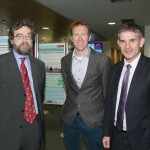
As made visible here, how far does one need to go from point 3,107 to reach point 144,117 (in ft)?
3.83

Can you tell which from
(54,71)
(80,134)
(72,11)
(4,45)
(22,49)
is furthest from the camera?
(72,11)

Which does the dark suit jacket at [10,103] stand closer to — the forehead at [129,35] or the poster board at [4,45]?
the forehead at [129,35]

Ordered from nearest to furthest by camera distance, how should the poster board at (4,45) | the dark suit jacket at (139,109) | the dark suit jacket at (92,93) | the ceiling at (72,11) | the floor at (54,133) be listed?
the dark suit jacket at (139,109) < the dark suit jacket at (92,93) < the poster board at (4,45) < the floor at (54,133) < the ceiling at (72,11)

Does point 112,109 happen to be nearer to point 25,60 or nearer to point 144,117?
point 144,117

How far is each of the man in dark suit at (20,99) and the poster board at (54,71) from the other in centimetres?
193

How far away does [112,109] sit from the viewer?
221 centimetres

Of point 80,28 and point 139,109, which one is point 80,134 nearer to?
point 139,109

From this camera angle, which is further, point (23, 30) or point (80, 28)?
point (80, 28)

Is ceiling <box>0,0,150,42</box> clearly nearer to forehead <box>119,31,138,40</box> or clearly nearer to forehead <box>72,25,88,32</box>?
forehead <box>72,25,88,32</box>

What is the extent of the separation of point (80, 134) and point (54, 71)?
1980 millimetres

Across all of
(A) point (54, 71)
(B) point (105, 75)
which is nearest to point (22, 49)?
(B) point (105, 75)

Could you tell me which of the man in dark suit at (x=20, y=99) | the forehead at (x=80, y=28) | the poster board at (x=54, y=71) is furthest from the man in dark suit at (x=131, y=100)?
the poster board at (x=54, y=71)

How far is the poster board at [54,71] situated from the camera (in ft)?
14.2

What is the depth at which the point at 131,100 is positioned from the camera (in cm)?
202
